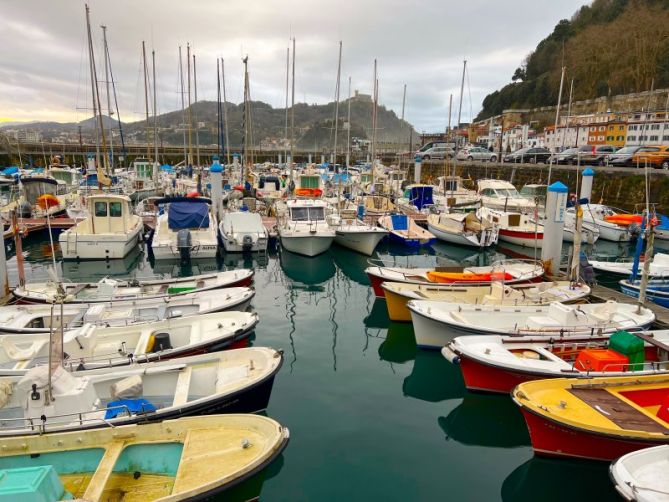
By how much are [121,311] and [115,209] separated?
1076 centimetres

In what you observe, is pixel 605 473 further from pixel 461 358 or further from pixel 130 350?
pixel 130 350

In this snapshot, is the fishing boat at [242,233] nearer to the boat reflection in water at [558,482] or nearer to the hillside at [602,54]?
the boat reflection in water at [558,482]

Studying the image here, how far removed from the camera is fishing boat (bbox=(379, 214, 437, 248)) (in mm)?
22562

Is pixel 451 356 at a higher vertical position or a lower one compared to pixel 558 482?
higher

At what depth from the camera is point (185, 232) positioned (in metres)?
19.3

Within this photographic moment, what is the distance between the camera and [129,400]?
7.07m

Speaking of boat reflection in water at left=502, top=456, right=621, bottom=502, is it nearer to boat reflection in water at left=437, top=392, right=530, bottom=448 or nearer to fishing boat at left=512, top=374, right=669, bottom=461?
fishing boat at left=512, top=374, right=669, bottom=461

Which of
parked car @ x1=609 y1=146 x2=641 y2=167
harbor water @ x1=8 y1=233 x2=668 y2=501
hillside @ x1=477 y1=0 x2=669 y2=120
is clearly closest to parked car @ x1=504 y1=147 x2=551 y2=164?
parked car @ x1=609 y1=146 x2=641 y2=167

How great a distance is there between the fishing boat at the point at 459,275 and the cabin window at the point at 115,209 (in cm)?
1258

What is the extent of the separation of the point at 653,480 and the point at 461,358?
12.2 feet

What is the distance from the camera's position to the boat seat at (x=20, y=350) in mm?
8703

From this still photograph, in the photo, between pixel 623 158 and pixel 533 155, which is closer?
pixel 623 158

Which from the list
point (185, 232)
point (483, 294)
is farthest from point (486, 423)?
point (185, 232)

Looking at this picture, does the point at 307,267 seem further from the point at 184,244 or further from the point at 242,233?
the point at 184,244
